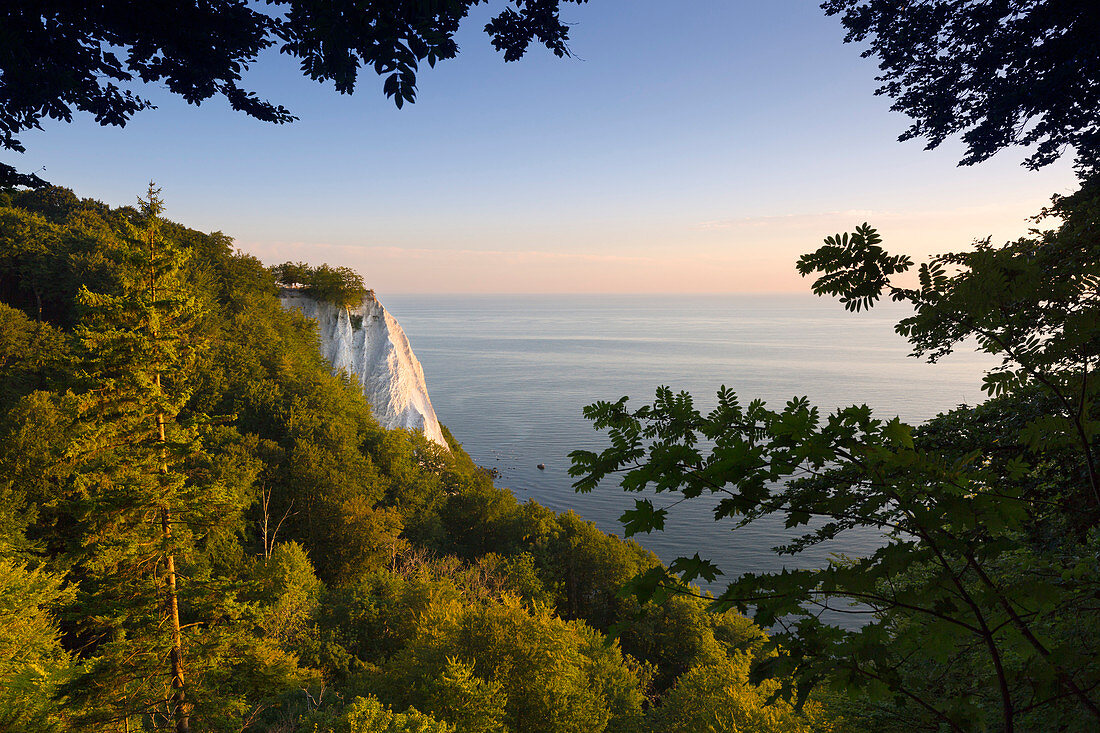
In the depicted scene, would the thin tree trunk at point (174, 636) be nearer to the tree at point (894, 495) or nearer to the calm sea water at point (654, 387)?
the calm sea water at point (654, 387)

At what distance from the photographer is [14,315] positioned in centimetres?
2764

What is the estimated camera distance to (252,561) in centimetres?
2203

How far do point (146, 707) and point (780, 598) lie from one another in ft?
48.7

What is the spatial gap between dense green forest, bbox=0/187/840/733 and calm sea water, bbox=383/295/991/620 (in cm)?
905

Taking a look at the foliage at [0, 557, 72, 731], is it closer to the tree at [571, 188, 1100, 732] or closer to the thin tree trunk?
the thin tree trunk

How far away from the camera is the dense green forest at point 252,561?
11.6m

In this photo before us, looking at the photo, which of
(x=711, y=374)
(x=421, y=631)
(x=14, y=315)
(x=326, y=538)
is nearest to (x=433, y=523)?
(x=326, y=538)

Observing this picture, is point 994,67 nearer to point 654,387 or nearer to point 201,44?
point 201,44

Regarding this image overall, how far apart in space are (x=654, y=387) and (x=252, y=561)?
7842 cm

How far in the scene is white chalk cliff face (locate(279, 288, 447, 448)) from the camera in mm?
45562

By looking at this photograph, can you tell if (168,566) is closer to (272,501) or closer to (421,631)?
(421,631)

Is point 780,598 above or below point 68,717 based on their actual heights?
above

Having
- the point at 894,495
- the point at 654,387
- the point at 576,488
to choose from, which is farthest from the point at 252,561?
the point at 654,387

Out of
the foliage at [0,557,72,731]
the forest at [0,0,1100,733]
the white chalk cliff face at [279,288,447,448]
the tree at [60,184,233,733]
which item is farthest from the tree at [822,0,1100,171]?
the white chalk cliff face at [279,288,447,448]
